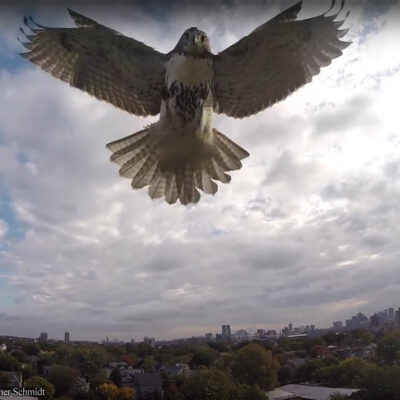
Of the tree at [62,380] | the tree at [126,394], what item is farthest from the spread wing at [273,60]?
the tree at [62,380]

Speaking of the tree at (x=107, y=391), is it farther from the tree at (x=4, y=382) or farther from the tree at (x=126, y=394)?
the tree at (x=4, y=382)

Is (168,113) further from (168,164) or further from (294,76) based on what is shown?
(294,76)

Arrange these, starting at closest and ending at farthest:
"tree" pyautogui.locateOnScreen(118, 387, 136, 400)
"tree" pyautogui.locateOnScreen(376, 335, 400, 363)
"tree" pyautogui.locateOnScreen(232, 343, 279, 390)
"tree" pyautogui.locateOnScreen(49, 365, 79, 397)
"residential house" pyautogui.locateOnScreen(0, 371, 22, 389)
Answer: "residential house" pyautogui.locateOnScreen(0, 371, 22, 389), "tree" pyautogui.locateOnScreen(118, 387, 136, 400), "tree" pyautogui.locateOnScreen(49, 365, 79, 397), "tree" pyautogui.locateOnScreen(232, 343, 279, 390), "tree" pyautogui.locateOnScreen(376, 335, 400, 363)

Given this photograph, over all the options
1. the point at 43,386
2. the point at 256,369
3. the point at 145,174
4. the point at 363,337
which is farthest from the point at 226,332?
the point at 145,174

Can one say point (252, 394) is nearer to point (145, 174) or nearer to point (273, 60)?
point (145, 174)

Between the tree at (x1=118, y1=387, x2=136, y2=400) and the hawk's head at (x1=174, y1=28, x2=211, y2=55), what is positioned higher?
the hawk's head at (x1=174, y1=28, x2=211, y2=55)

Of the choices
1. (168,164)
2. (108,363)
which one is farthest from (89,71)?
(108,363)

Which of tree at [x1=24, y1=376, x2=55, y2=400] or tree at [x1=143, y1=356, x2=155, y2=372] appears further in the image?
tree at [x1=143, y1=356, x2=155, y2=372]

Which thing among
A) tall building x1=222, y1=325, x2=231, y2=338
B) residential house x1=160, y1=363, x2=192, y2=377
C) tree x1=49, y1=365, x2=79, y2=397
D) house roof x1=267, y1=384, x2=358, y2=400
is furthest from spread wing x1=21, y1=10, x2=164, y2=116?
tall building x1=222, y1=325, x2=231, y2=338

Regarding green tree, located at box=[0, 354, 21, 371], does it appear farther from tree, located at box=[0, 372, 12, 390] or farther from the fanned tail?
the fanned tail
